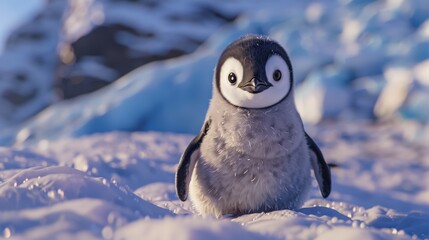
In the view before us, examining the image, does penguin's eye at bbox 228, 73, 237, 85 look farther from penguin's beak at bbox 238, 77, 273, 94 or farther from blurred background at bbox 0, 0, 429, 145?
blurred background at bbox 0, 0, 429, 145

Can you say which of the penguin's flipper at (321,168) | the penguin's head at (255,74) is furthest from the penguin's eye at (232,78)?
the penguin's flipper at (321,168)

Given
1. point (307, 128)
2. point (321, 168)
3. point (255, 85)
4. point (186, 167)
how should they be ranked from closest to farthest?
point (255, 85) < point (186, 167) < point (321, 168) < point (307, 128)

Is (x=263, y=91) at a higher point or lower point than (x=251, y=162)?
higher

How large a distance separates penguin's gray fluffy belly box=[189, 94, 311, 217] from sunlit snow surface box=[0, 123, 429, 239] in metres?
0.09

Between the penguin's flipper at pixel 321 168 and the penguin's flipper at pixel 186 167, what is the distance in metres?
0.43

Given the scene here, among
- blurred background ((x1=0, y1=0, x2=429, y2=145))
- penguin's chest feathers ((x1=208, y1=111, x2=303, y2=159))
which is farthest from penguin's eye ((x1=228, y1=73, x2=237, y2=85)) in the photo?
blurred background ((x1=0, y1=0, x2=429, y2=145))

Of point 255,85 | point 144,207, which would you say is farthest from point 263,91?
point 144,207

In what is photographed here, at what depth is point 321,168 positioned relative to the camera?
5.80ft

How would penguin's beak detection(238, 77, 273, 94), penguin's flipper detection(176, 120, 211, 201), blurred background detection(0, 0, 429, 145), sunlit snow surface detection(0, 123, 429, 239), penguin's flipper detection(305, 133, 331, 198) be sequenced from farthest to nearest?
blurred background detection(0, 0, 429, 145), penguin's flipper detection(305, 133, 331, 198), penguin's flipper detection(176, 120, 211, 201), penguin's beak detection(238, 77, 273, 94), sunlit snow surface detection(0, 123, 429, 239)

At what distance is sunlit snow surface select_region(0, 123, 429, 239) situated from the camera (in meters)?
0.88

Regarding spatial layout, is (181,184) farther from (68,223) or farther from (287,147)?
(68,223)

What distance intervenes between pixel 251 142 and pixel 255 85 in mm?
193

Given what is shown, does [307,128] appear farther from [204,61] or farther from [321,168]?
[321,168]

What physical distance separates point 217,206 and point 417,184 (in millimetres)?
2828
